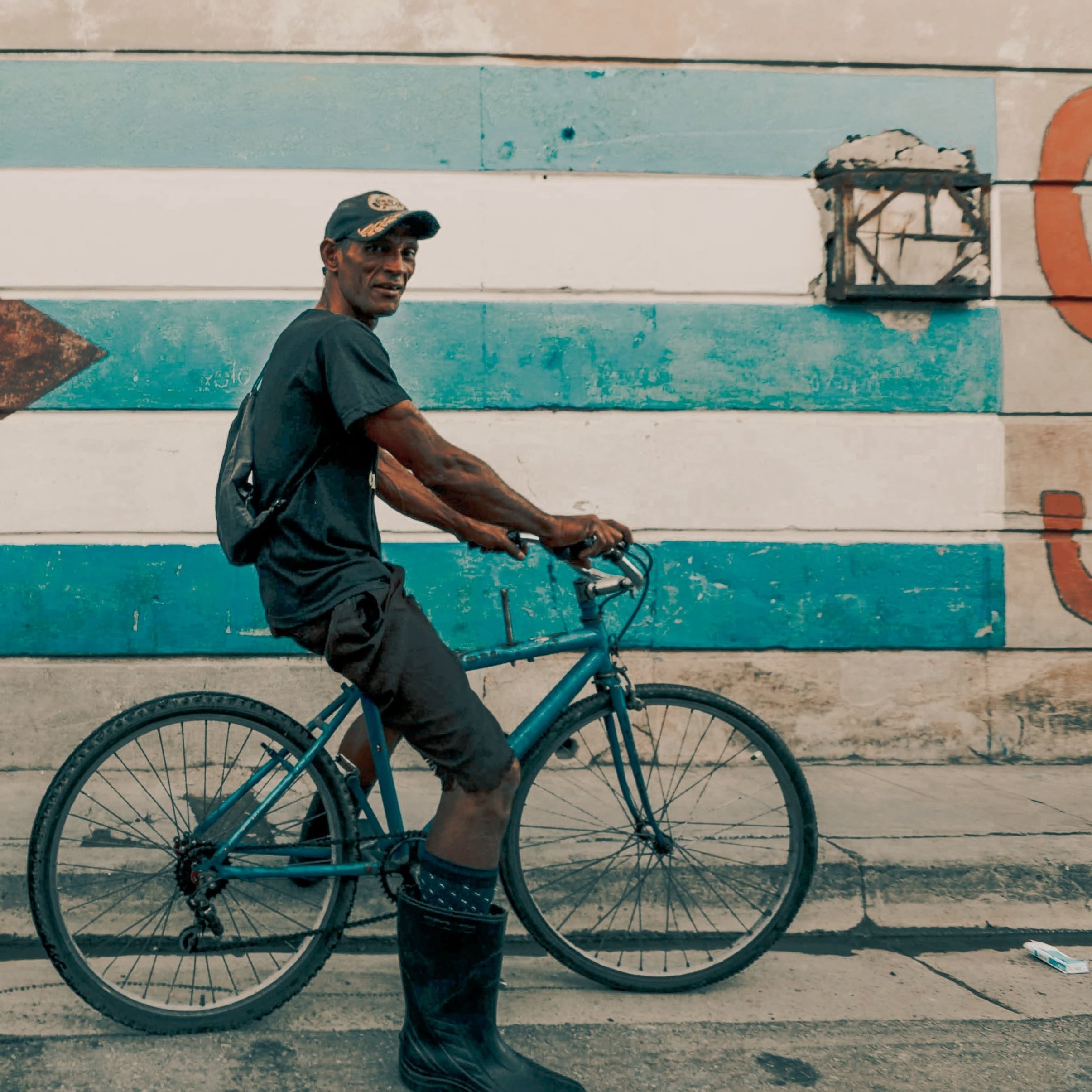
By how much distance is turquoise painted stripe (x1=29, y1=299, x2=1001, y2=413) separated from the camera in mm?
5000

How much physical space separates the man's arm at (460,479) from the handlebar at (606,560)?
4 centimetres

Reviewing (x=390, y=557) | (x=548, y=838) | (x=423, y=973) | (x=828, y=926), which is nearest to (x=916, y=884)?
(x=828, y=926)

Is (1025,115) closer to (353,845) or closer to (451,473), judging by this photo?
(451,473)

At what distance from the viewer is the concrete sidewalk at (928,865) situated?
3.73 m

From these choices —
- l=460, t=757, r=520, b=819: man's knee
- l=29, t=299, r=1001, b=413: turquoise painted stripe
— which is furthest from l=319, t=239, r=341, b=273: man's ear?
l=29, t=299, r=1001, b=413: turquoise painted stripe

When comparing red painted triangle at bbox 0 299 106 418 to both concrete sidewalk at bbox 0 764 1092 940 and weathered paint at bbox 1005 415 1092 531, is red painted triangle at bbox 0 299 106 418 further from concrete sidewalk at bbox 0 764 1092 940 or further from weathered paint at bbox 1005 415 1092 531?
weathered paint at bbox 1005 415 1092 531

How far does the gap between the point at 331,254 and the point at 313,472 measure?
1.70ft

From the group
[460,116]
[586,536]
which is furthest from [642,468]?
[586,536]

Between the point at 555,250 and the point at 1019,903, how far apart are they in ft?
10.2

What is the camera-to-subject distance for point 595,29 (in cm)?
512

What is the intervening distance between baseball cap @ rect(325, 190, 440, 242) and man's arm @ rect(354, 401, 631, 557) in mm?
418

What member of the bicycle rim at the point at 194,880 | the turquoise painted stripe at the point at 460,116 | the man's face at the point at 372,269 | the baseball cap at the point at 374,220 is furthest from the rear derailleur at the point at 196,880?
the turquoise painted stripe at the point at 460,116

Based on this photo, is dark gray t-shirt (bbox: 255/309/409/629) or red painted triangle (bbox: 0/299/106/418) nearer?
dark gray t-shirt (bbox: 255/309/409/629)

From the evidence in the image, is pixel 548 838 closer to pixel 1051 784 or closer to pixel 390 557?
pixel 390 557
